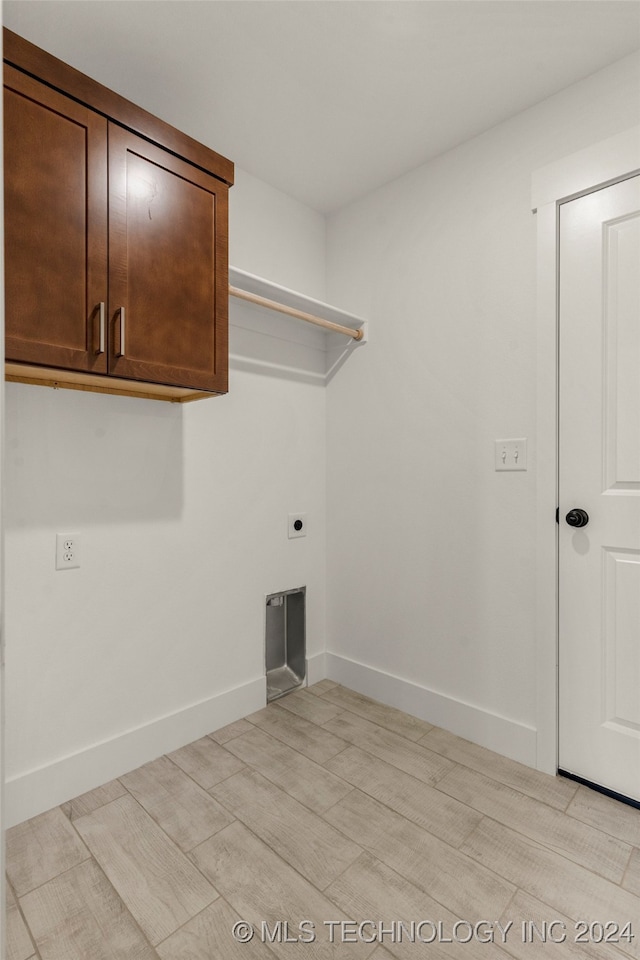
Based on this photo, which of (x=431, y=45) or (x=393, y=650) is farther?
(x=393, y=650)

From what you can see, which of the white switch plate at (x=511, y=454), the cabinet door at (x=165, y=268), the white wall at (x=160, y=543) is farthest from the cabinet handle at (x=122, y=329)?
the white switch plate at (x=511, y=454)

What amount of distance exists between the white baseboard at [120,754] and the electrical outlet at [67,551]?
65 centimetres

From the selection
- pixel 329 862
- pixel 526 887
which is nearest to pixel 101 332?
pixel 329 862

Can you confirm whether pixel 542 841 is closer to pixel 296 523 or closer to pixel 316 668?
pixel 316 668

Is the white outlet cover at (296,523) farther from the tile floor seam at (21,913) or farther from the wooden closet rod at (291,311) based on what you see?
the tile floor seam at (21,913)

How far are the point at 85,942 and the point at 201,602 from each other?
3.62ft

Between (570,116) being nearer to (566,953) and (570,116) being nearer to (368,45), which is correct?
(368,45)

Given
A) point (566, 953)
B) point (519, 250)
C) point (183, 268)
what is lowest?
point (566, 953)

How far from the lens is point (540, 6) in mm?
1514

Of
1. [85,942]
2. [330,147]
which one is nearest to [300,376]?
[330,147]

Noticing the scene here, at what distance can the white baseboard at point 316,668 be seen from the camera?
2.62 m

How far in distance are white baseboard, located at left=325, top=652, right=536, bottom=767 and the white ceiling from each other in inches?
90.2

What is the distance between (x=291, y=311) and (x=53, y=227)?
101cm

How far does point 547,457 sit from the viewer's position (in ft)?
6.21
